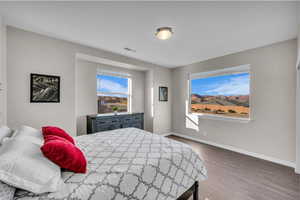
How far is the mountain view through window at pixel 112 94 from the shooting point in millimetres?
3865

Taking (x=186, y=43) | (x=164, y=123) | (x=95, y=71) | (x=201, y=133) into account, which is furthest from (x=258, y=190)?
(x=95, y=71)

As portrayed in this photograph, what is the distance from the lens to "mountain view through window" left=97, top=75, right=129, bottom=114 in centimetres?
387

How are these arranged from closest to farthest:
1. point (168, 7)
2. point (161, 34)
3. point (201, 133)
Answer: point (168, 7)
point (161, 34)
point (201, 133)

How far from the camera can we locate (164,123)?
4.81 m

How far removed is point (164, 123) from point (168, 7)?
3.79 metres

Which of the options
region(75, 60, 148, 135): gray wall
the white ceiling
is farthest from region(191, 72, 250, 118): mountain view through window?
region(75, 60, 148, 135): gray wall

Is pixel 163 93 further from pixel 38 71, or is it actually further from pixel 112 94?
pixel 38 71

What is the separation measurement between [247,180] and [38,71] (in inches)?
167

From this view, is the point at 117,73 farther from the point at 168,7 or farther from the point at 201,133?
the point at 201,133

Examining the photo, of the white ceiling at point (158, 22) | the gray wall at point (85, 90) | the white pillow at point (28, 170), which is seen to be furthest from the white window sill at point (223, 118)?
the white pillow at point (28, 170)

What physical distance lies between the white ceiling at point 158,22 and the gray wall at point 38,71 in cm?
19

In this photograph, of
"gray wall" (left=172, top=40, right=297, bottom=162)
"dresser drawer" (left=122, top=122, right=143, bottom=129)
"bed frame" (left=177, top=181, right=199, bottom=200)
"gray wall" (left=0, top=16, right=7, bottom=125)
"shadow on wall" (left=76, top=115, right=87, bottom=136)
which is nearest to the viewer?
"bed frame" (left=177, top=181, right=199, bottom=200)

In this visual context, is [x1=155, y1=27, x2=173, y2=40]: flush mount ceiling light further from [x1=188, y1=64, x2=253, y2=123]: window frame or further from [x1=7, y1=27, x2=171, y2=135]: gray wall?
[x1=188, y1=64, x2=253, y2=123]: window frame

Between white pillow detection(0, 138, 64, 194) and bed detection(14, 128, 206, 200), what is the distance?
0.07m
